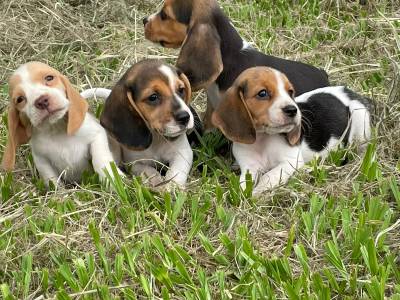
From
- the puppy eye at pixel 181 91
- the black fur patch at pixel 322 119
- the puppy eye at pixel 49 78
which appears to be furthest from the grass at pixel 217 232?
the puppy eye at pixel 49 78

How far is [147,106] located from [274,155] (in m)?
1.06

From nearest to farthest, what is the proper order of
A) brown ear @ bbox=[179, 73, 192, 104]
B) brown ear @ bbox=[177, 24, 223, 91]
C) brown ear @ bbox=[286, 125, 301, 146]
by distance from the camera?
brown ear @ bbox=[286, 125, 301, 146]
brown ear @ bbox=[179, 73, 192, 104]
brown ear @ bbox=[177, 24, 223, 91]

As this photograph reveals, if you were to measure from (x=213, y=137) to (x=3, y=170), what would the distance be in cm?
177

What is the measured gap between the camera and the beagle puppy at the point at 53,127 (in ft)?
19.7

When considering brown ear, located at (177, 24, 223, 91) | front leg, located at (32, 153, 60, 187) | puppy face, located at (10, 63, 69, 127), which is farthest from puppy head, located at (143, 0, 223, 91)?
front leg, located at (32, 153, 60, 187)

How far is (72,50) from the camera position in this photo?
8914 mm

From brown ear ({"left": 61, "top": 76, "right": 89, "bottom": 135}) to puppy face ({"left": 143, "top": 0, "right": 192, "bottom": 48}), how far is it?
4.47 feet

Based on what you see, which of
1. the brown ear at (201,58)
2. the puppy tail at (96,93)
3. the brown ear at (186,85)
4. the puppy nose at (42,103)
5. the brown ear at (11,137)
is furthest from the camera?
the puppy tail at (96,93)

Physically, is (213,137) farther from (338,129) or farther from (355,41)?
(355,41)

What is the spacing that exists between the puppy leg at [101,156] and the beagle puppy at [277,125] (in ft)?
2.83

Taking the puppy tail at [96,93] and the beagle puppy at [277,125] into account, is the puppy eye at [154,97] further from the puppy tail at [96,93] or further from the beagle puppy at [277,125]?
the puppy tail at [96,93]

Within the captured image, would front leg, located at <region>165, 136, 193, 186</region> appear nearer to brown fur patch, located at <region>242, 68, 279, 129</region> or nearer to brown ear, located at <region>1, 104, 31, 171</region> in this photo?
brown fur patch, located at <region>242, 68, 279, 129</region>

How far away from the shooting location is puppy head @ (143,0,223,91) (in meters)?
6.89

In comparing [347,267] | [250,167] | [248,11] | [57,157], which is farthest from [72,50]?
[347,267]
